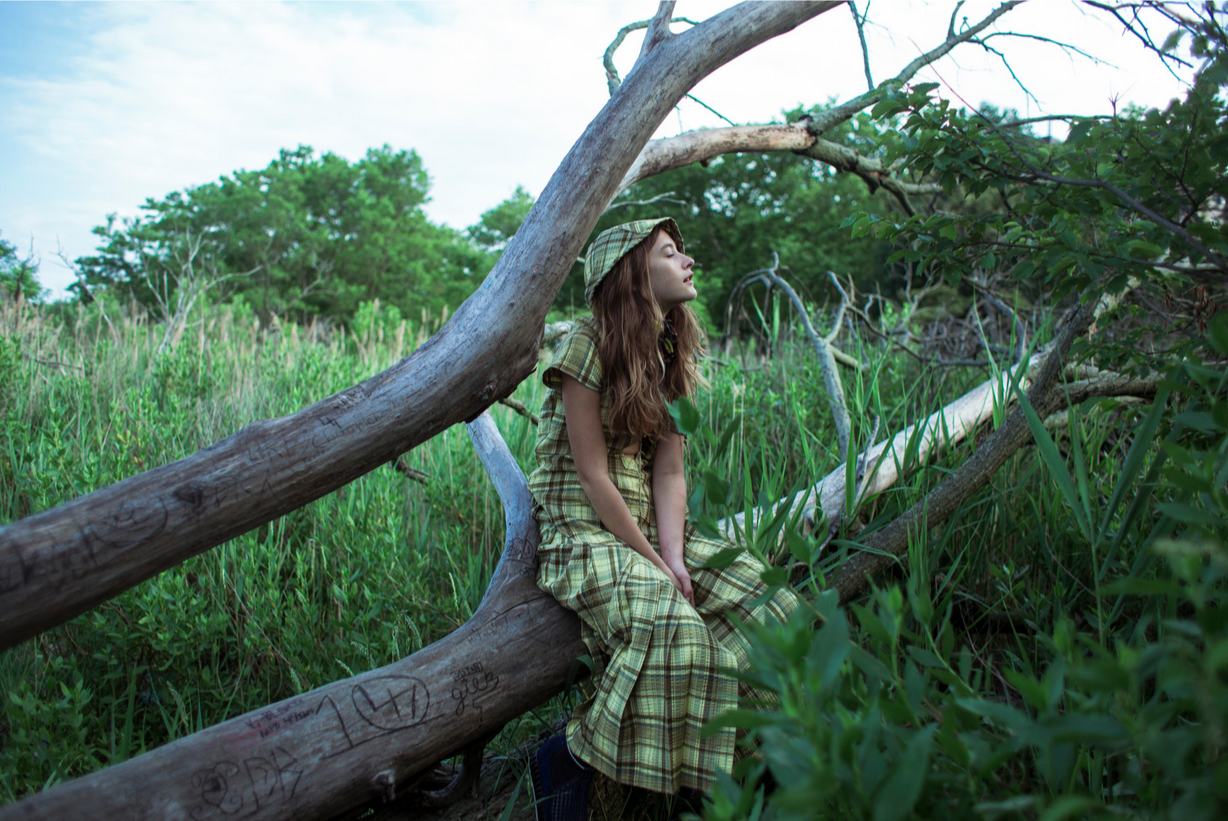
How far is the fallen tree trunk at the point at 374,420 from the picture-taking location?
122 cm

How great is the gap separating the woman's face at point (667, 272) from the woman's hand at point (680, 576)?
2.65 feet

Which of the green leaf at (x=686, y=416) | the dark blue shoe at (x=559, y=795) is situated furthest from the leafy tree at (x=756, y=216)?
the green leaf at (x=686, y=416)

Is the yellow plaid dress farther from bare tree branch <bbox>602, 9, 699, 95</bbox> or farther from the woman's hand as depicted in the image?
bare tree branch <bbox>602, 9, 699, 95</bbox>

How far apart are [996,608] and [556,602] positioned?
5.09 ft

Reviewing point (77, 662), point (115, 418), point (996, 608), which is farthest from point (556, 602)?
point (115, 418)

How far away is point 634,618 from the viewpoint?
1.76m

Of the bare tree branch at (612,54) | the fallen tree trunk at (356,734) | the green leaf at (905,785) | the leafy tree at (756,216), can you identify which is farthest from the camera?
the leafy tree at (756,216)

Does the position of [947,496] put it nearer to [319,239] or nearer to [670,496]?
[670,496]

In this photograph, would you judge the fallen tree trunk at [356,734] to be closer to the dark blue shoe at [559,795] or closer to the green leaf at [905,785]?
the dark blue shoe at [559,795]

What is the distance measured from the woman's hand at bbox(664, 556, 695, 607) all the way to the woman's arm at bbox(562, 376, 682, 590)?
0.01 m

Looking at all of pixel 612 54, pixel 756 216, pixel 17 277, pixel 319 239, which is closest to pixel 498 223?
pixel 319 239

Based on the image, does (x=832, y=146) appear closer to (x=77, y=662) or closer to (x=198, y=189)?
(x=77, y=662)

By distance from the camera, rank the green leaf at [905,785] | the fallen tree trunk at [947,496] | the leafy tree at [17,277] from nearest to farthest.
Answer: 1. the green leaf at [905,785]
2. the fallen tree trunk at [947,496]
3. the leafy tree at [17,277]

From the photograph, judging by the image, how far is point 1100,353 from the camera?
2045 mm
